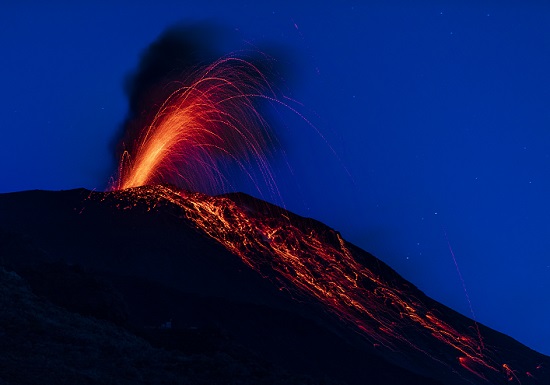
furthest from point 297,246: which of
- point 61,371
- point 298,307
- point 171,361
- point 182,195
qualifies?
point 61,371

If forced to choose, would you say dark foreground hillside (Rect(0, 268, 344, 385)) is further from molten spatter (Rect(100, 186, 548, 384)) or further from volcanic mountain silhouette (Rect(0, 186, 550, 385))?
molten spatter (Rect(100, 186, 548, 384))

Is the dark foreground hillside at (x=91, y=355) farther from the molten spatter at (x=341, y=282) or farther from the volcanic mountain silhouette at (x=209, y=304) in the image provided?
the molten spatter at (x=341, y=282)

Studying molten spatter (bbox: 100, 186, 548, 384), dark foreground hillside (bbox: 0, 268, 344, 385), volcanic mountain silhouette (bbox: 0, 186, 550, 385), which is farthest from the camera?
molten spatter (bbox: 100, 186, 548, 384)

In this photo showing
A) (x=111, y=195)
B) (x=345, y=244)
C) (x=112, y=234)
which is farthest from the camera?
(x=345, y=244)

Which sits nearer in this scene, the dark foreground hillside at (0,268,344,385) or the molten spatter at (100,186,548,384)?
the dark foreground hillside at (0,268,344,385)

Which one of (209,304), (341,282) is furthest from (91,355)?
(341,282)

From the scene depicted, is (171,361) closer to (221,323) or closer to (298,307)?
(221,323)

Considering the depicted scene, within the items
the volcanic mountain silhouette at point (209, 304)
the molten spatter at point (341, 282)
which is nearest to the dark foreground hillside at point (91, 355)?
the volcanic mountain silhouette at point (209, 304)

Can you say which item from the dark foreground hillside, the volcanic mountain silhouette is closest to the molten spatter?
the volcanic mountain silhouette

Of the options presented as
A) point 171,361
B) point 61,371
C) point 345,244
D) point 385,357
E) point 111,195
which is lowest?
point 61,371
